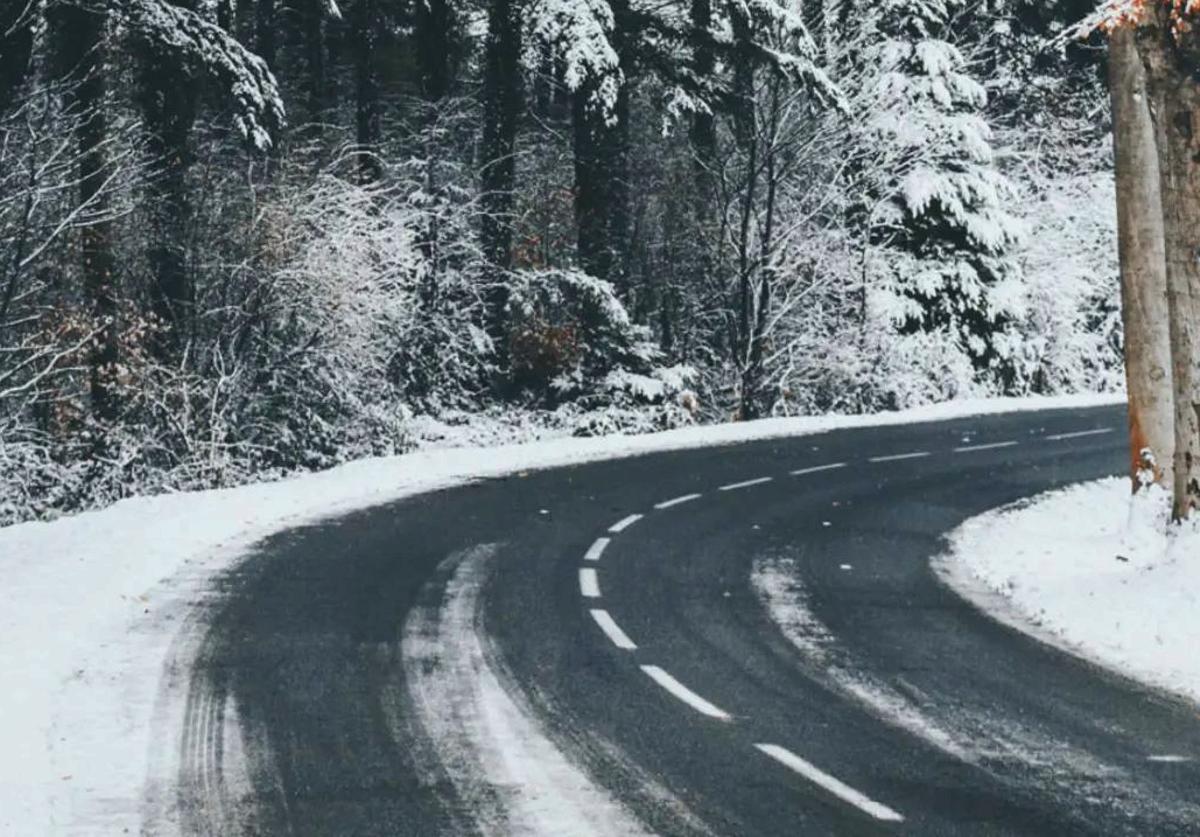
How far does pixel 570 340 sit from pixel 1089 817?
77.5ft

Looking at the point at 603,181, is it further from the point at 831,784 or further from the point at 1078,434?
the point at 831,784

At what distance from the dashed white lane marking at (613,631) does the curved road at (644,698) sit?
1.5 inches

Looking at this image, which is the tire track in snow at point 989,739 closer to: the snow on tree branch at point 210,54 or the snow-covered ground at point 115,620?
the snow-covered ground at point 115,620

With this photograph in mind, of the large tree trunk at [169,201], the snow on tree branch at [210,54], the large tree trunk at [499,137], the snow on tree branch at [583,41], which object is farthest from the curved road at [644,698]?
the large tree trunk at [499,137]

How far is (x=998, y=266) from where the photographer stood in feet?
106

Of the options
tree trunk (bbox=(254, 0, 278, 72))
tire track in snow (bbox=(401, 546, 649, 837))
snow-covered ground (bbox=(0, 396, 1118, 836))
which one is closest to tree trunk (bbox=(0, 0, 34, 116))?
snow-covered ground (bbox=(0, 396, 1118, 836))

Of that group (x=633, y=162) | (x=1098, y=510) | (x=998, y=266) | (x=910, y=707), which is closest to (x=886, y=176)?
(x=998, y=266)

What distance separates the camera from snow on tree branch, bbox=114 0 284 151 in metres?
20.7

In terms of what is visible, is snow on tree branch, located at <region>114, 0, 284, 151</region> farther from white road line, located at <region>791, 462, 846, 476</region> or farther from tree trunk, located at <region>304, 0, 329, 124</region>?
white road line, located at <region>791, 462, 846, 476</region>

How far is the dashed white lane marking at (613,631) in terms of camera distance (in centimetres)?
978

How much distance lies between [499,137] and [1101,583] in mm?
20564

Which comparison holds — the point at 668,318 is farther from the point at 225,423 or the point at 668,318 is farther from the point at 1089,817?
the point at 1089,817

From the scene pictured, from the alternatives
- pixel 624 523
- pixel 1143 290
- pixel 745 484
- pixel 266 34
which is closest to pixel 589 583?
pixel 624 523

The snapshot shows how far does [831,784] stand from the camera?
6723mm
